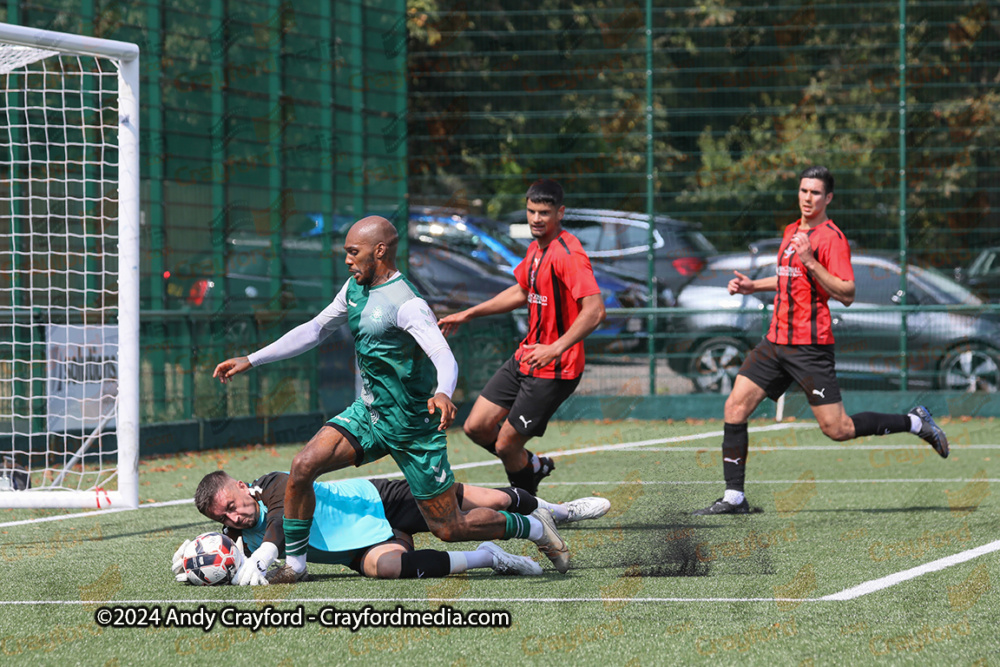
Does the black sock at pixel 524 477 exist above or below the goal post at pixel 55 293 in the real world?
below

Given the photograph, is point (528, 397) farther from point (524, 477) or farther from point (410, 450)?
point (410, 450)

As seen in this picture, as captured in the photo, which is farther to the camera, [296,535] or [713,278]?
[713,278]

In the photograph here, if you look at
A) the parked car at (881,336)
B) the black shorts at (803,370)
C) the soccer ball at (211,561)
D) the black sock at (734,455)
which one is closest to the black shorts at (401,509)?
the soccer ball at (211,561)

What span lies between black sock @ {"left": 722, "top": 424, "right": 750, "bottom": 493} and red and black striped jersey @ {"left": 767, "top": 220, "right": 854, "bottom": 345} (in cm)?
62

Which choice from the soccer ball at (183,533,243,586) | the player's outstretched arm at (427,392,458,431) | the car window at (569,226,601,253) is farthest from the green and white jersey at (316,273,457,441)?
the car window at (569,226,601,253)

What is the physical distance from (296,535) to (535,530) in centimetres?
110

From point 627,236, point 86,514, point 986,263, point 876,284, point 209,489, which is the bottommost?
point 86,514

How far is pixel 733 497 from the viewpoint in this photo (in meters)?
8.47

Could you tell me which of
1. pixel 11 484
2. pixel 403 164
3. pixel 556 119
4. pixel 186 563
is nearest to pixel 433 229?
pixel 403 164

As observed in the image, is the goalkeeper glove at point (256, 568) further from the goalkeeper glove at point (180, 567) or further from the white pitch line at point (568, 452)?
the white pitch line at point (568, 452)

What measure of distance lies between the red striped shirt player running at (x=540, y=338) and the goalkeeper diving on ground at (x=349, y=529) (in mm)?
1153

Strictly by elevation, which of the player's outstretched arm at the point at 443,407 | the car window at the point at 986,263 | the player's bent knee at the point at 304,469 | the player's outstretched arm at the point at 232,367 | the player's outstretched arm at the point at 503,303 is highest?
the car window at the point at 986,263

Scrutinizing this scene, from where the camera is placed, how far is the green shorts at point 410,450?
619 cm

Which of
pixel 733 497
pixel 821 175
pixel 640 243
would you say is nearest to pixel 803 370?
pixel 733 497
